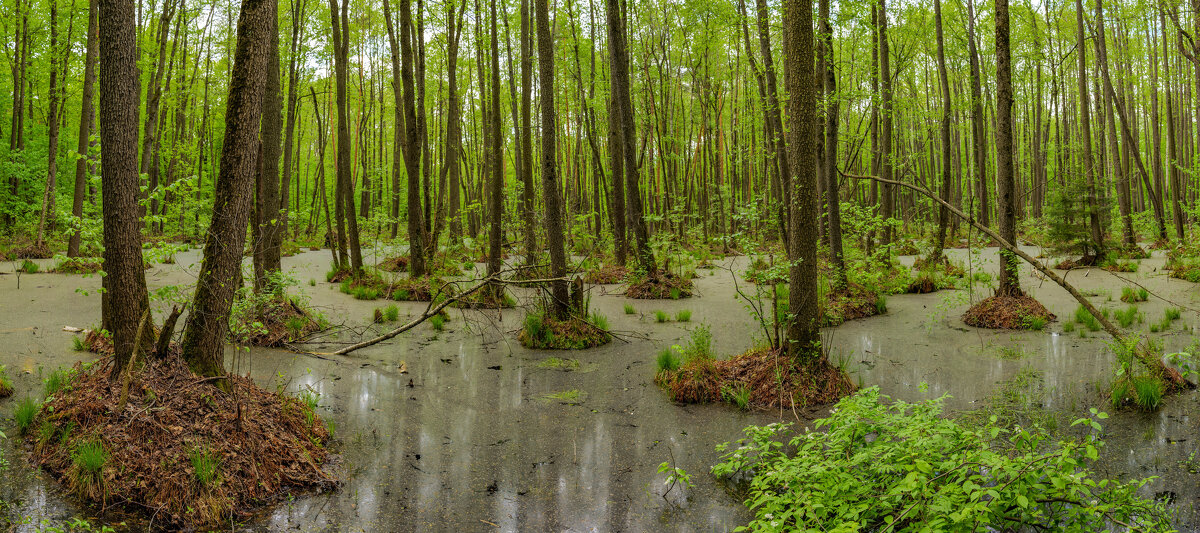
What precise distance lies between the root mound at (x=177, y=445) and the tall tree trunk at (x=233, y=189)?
0.86 feet

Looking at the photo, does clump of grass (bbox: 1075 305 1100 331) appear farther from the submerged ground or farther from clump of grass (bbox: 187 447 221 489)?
clump of grass (bbox: 187 447 221 489)

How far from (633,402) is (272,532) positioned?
334cm

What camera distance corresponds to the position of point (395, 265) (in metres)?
16.0

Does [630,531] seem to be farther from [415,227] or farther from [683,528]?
[415,227]

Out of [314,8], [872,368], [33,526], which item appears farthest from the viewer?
[314,8]

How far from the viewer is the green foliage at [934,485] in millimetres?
2732

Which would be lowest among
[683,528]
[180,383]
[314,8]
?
[683,528]

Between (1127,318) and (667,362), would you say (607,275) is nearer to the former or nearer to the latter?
(667,362)

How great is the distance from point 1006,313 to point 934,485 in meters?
6.69

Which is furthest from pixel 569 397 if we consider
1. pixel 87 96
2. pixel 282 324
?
pixel 87 96

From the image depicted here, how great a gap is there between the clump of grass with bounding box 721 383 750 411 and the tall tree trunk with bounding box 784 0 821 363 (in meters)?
0.60

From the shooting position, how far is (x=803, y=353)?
5992mm

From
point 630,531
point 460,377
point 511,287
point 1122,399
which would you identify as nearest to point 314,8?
point 511,287

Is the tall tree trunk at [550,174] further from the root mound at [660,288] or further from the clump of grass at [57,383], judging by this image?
the clump of grass at [57,383]
